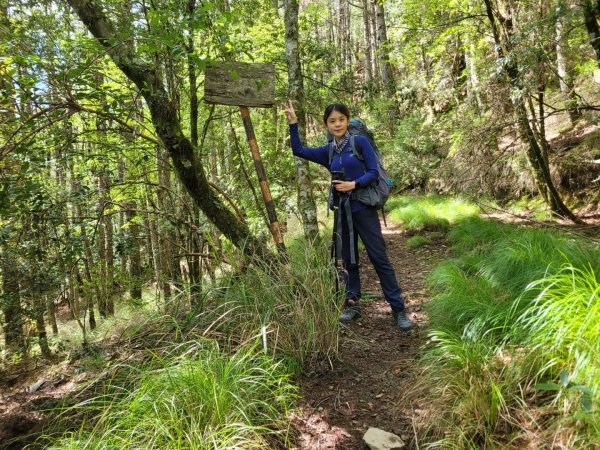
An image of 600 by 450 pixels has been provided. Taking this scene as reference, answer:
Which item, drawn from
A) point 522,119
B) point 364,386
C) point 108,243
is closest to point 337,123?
point 364,386

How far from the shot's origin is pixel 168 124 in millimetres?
4199

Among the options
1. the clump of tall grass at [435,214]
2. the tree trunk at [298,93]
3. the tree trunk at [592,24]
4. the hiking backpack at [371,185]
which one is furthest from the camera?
the clump of tall grass at [435,214]

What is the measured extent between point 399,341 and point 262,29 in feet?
28.2

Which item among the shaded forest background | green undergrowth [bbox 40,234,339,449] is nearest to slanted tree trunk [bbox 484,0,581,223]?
the shaded forest background

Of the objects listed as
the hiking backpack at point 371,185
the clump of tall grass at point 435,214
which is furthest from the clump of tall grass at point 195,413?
the clump of tall grass at point 435,214

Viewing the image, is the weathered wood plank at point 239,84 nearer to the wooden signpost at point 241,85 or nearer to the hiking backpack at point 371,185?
the wooden signpost at point 241,85

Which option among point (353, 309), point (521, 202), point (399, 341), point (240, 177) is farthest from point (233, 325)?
point (521, 202)

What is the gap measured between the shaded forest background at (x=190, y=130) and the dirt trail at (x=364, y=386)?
1420mm

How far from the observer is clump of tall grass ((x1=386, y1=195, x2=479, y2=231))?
827 cm

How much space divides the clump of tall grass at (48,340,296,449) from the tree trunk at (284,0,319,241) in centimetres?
293

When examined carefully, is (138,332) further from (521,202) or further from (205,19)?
(521,202)

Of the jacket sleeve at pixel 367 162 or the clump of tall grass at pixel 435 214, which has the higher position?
the jacket sleeve at pixel 367 162

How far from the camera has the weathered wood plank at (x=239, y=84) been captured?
3607mm

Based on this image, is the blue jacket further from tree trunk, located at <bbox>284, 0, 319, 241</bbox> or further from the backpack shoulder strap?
tree trunk, located at <bbox>284, 0, 319, 241</bbox>
